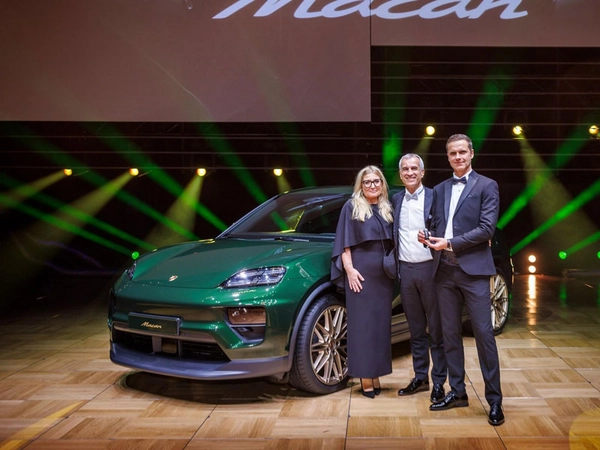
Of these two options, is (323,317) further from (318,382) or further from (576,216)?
(576,216)

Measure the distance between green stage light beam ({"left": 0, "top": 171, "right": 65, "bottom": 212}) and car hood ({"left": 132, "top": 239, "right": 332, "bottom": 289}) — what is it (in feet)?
29.8

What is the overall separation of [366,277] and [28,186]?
1017cm

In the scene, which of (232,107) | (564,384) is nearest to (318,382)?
(564,384)

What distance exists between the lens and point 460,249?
2918 millimetres

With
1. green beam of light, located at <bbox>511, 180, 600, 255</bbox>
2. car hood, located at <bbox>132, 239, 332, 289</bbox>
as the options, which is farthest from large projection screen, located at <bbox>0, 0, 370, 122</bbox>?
green beam of light, located at <bbox>511, 180, 600, 255</bbox>

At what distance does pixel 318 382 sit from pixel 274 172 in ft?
28.2

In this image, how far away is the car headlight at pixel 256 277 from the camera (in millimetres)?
3148

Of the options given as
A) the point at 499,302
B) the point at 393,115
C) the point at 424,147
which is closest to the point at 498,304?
the point at 499,302

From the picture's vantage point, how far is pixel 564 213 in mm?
10953

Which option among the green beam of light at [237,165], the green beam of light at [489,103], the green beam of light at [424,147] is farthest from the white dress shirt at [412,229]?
the green beam of light at [424,147]

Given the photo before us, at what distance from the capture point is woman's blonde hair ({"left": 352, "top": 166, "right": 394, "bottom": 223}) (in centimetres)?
331

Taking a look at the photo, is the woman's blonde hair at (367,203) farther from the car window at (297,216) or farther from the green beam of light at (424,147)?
the green beam of light at (424,147)

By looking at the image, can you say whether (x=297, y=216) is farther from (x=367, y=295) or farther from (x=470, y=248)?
(x=470, y=248)

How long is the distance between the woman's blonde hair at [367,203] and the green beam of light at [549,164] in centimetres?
734
